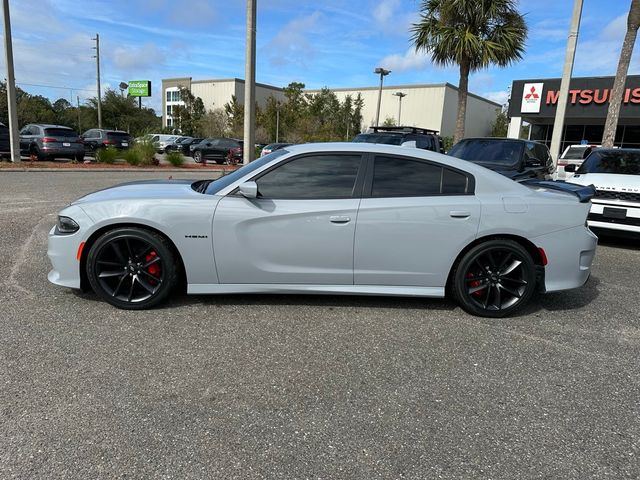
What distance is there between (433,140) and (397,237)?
10.0 meters

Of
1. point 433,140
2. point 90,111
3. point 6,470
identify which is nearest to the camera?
point 6,470

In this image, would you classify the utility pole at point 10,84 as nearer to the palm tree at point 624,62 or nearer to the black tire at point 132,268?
the black tire at point 132,268

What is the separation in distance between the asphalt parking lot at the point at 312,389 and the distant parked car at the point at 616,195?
→ 2.88 meters

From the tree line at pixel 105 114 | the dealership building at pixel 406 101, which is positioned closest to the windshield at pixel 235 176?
the dealership building at pixel 406 101

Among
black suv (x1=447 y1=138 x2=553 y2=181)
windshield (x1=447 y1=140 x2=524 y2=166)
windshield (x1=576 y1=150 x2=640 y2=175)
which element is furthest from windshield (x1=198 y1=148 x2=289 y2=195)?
windshield (x1=576 y1=150 x2=640 y2=175)

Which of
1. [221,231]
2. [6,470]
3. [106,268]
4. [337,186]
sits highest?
[337,186]

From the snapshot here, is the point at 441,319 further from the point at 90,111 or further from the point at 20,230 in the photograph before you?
the point at 90,111

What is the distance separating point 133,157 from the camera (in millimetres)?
19734

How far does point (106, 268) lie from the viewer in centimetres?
406

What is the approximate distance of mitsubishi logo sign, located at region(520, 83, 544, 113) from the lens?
28.5 metres

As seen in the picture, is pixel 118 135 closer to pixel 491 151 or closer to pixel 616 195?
pixel 491 151

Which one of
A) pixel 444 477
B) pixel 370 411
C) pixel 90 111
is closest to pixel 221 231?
pixel 370 411

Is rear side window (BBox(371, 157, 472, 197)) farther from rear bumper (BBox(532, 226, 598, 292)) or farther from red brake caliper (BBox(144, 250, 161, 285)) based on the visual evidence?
red brake caliper (BBox(144, 250, 161, 285))

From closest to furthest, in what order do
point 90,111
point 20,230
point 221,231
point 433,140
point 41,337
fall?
1. point 41,337
2. point 221,231
3. point 20,230
4. point 433,140
5. point 90,111
